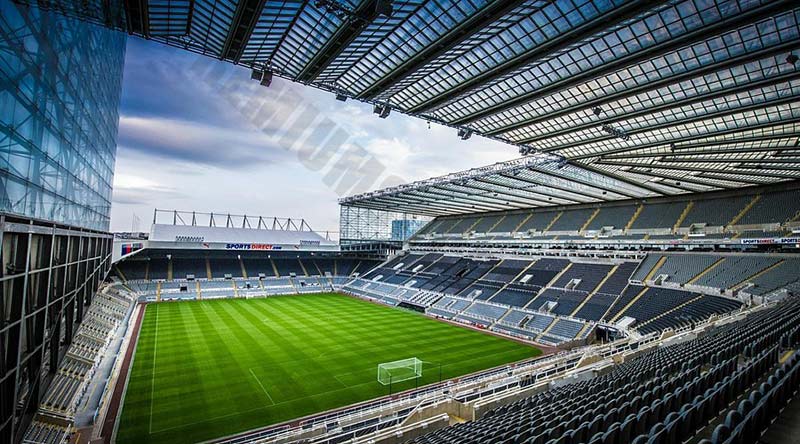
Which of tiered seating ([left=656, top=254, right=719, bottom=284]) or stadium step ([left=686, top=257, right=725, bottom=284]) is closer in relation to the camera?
stadium step ([left=686, top=257, right=725, bottom=284])

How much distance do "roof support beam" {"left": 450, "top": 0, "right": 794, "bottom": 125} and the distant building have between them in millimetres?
54572

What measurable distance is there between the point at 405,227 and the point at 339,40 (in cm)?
6341

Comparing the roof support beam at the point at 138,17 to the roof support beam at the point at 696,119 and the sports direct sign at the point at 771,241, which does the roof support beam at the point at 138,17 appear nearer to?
the roof support beam at the point at 696,119

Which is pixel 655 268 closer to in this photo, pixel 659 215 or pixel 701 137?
pixel 659 215

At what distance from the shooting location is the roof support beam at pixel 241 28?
41.8ft

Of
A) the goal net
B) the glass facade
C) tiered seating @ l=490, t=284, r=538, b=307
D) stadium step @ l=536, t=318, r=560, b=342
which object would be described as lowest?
the goal net

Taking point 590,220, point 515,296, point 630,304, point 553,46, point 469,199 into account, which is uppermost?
point 553,46

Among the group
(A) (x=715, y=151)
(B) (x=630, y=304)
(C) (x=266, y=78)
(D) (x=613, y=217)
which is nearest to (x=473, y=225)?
(D) (x=613, y=217)

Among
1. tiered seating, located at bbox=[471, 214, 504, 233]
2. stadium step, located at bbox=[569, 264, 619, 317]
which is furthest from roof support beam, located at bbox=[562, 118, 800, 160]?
tiered seating, located at bbox=[471, 214, 504, 233]

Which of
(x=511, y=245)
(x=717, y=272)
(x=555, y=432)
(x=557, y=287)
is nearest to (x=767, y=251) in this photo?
(x=717, y=272)

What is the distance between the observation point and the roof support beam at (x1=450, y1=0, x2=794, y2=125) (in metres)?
12.0

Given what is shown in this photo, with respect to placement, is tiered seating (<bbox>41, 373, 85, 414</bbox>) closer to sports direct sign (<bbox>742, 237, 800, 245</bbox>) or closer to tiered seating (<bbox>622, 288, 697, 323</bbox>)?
tiered seating (<bbox>622, 288, 697, 323</bbox>)

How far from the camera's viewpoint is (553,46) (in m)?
15.0

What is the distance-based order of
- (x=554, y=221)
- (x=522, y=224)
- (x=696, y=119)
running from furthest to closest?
(x=522, y=224), (x=554, y=221), (x=696, y=119)
